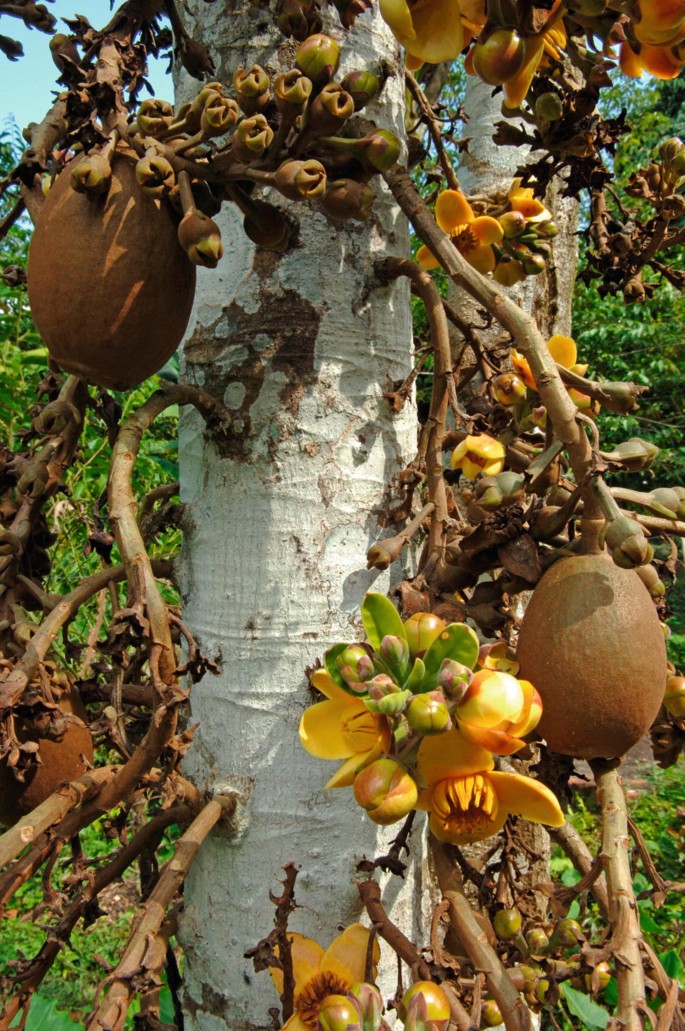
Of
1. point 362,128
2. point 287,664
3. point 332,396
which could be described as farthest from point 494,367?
point 287,664

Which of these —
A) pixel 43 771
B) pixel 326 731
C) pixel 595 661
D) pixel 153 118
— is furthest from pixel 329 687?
pixel 153 118

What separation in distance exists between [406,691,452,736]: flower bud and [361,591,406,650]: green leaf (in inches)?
3.2

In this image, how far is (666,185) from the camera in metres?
1.21

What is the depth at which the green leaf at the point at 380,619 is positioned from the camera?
0.71 metres

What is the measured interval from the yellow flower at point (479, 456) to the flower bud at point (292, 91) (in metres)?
0.44

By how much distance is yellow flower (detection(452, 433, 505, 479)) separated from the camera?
3.33ft

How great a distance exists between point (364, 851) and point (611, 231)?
1.10 m

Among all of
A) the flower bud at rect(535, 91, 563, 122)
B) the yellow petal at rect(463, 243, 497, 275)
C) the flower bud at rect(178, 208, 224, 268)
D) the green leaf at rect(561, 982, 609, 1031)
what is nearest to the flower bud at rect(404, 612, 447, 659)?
the flower bud at rect(178, 208, 224, 268)

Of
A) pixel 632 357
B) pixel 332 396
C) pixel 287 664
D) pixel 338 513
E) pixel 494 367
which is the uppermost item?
pixel 632 357

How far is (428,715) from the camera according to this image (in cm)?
63

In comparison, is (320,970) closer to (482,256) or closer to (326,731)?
(326,731)

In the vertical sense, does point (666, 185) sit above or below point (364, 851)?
above

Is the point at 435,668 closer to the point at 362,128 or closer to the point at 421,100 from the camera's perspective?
the point at 362,128

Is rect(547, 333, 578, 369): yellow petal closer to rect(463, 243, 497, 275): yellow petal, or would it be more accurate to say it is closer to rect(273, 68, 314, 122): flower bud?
rect(463, 243, 497, 275): yellow petal
